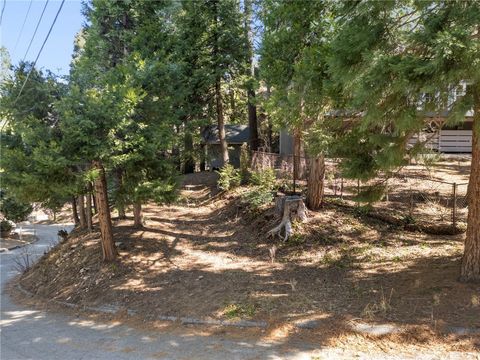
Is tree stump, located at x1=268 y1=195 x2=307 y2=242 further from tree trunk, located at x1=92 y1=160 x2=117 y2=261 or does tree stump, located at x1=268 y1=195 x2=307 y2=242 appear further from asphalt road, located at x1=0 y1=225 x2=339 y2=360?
asphalt road, located at x1=0 y1=225 x2=339 y2=360

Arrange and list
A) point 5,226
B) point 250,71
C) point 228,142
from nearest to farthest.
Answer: point 250,71 → point 5,226 → point 228,142

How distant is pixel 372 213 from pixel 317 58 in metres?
6.67

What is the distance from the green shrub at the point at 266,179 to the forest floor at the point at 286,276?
120 centimetres

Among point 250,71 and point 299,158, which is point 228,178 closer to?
point 299,158

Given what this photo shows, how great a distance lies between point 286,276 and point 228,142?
19568 mm

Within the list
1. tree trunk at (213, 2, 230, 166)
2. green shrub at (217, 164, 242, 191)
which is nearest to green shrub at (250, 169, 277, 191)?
green shrub at (217, 164, 242, 191)

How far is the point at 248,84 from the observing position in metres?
18.0

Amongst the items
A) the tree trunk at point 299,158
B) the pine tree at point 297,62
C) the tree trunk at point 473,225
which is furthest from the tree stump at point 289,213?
the tree trunk at point 473,225

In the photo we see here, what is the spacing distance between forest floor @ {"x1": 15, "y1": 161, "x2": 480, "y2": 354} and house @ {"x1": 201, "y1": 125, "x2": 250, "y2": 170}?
26.1 ft

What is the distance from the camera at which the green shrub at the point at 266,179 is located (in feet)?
50.2

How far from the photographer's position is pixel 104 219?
1087cm

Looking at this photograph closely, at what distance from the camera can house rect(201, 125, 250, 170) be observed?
22.3 meters

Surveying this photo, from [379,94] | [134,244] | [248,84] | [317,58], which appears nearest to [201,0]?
[248,84]

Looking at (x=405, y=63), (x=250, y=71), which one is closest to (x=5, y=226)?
(x=250, y=71)
